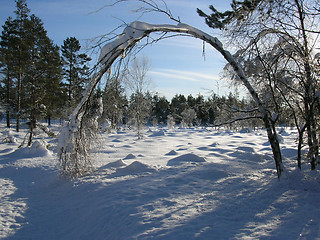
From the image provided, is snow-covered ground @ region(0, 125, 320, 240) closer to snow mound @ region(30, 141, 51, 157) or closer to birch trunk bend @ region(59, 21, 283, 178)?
birch trunk bend @ region(59, 21, 283, 178)

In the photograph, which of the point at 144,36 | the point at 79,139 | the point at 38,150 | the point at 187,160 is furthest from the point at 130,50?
the point at 38,150

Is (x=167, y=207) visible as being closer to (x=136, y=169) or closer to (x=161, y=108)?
(x=136, y=169)

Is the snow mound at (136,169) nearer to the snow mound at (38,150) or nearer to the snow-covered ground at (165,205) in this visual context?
the snow-covered ground at (165,205)

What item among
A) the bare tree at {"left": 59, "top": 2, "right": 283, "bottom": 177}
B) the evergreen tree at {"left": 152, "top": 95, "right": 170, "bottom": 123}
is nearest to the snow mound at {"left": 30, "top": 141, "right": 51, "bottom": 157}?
the bare tree at {"left": 59, "top": 2, "right": 283, "bottom": 177}

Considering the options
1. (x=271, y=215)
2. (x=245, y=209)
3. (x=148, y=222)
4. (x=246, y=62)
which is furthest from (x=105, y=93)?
(x=271, y=215)

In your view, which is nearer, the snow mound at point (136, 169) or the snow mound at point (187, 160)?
the snow mound at point (136, 169)

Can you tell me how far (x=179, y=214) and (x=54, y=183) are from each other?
389 centimetres

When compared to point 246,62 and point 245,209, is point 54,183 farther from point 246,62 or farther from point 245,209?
point 246,62

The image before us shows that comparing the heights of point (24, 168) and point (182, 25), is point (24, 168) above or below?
below

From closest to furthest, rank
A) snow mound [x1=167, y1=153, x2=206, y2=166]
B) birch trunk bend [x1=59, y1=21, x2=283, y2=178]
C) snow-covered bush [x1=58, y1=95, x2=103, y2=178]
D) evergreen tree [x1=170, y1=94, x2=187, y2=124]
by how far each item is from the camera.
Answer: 1. birch trunk bend [x1=59, y1=21, x2=283, y2=178]
2. snow-covered bush [x1=58, y1=95, x2=103, y2=178]
3. snow mound [x1=167, y1=153, x2=206, y2=166]
4. evergreen tree [x1=170, y1=94, x2=187, y2=124]

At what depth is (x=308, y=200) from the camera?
3711 mm

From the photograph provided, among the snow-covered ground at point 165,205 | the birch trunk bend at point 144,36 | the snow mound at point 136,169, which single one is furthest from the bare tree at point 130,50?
the snow mound at point 136,169

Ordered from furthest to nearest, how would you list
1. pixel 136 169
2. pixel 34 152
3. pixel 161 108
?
pixel 161 108
pixel 34 152
pixel 136 169

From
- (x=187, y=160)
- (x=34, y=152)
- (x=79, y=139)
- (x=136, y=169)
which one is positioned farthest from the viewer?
(x=34, y=152)
